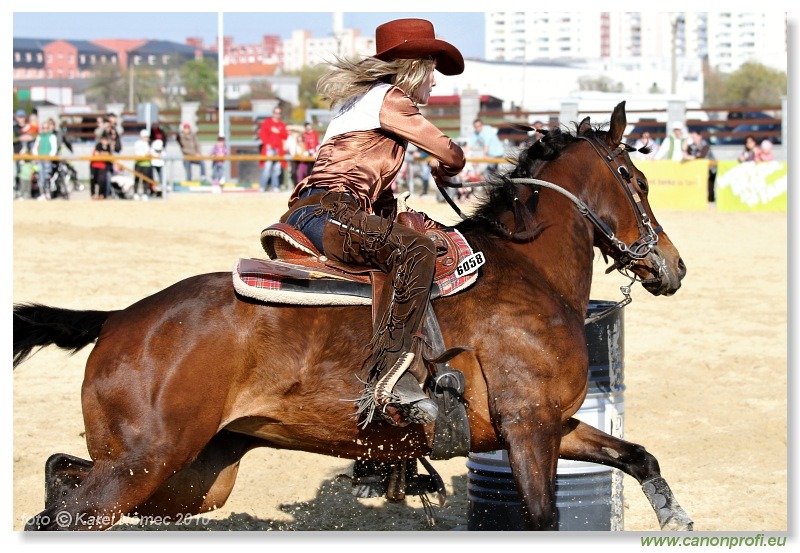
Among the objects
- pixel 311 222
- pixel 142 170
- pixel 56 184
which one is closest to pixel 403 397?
pixel 311 222

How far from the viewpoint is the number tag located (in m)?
4.80

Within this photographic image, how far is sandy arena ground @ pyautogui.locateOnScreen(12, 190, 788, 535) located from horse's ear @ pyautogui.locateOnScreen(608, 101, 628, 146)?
237 centimetres

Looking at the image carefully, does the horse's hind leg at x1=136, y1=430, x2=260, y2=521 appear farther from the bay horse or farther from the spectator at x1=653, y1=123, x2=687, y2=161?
the spectator at x1=653, y1=123, x2=687, y2=161

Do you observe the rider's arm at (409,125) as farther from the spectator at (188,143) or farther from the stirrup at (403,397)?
the spectator at (188,143)

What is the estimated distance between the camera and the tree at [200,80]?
7856 cm

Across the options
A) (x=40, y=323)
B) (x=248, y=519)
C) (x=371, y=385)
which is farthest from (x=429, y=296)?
(x=248, y=519)

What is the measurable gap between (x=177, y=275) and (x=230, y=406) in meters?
8.84

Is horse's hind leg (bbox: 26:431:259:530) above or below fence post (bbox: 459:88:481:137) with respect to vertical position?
below

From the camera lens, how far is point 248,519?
639 centimetres

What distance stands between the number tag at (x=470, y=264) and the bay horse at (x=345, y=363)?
66mm

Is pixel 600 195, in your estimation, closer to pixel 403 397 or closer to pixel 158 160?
pixel 403 397

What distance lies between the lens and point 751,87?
215ft

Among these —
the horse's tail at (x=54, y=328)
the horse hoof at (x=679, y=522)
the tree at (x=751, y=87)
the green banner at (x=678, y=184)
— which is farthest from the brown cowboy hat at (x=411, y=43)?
the tree at (x=751, y=87)

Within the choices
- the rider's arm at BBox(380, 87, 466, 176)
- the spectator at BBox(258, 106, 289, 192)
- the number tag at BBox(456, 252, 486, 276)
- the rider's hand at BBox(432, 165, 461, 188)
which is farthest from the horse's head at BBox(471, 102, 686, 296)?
the spectator at BBox(258, 106, 289, 192)
